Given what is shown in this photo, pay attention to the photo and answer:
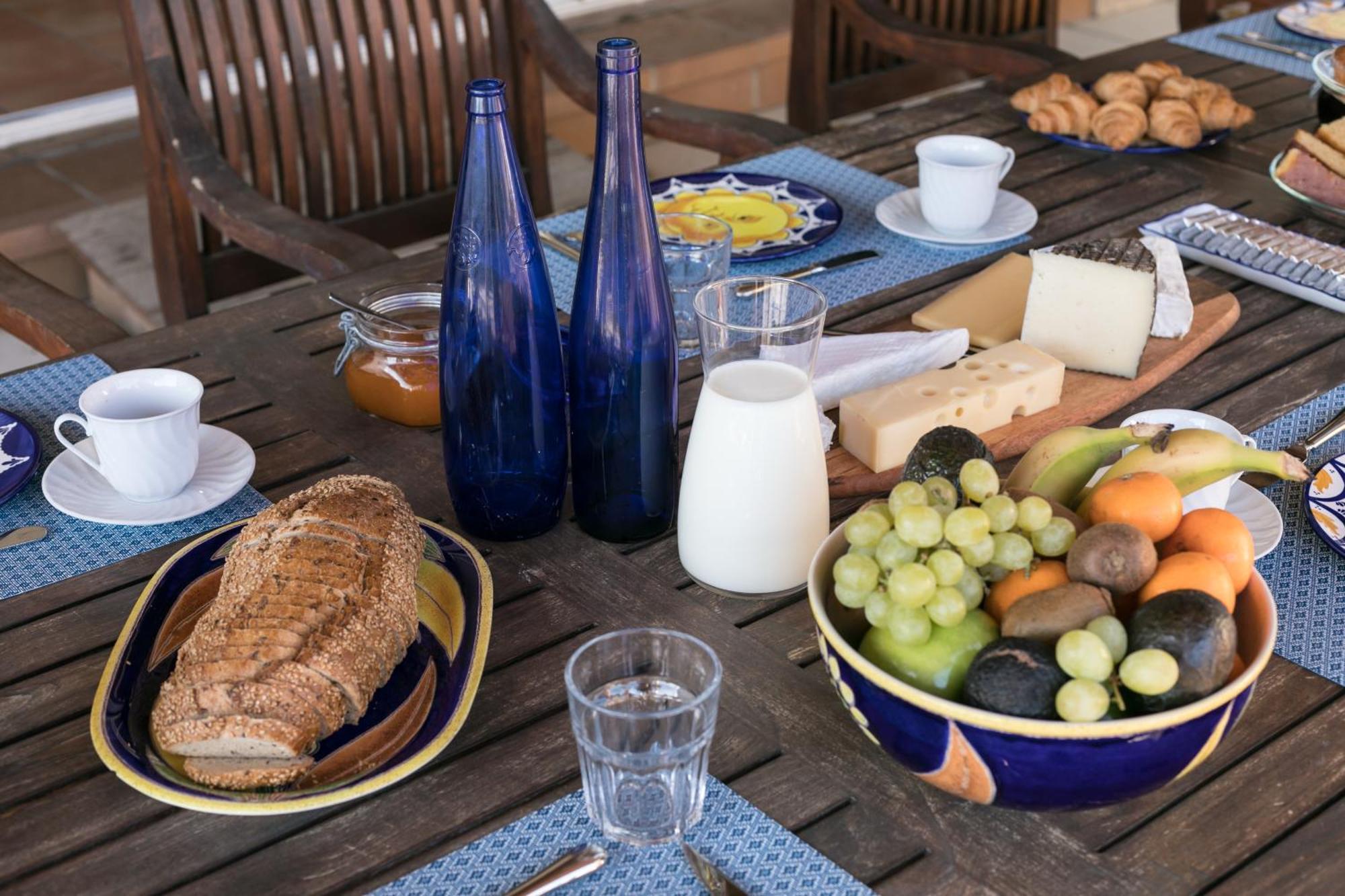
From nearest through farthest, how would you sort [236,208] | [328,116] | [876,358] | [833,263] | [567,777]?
[567,777], [876,358], [833,263], [236,208], [328,116]

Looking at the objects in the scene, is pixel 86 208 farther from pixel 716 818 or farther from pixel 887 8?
pixel 716 818

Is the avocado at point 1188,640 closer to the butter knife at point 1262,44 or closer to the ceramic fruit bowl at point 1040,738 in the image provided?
the ceramic fruit bowl at point 1040,738

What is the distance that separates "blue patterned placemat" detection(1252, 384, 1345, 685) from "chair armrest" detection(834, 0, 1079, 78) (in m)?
0.96

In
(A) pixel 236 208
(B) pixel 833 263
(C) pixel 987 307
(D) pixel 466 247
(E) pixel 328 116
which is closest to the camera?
(D) pixel 466 247

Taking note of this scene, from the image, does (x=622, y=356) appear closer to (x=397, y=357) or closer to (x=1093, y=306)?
(x=397, y=357)

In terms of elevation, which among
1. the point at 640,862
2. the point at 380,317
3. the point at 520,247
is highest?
the point at 520,247

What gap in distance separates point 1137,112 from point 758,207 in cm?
46

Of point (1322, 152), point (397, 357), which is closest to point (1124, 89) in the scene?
point (1322, 152)

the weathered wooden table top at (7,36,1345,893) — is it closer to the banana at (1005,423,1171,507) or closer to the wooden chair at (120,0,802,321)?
the banana at (1005,423,1171,507)

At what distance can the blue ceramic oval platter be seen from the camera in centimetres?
69

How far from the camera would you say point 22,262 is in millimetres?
2768

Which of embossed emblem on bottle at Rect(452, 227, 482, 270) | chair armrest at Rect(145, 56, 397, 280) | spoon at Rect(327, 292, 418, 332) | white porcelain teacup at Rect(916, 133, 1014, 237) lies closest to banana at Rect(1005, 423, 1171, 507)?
embossed emblem on bottle at Rect(452, 227, 482, 270)

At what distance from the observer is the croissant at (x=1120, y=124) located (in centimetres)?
154

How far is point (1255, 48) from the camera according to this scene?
6.19 feet
